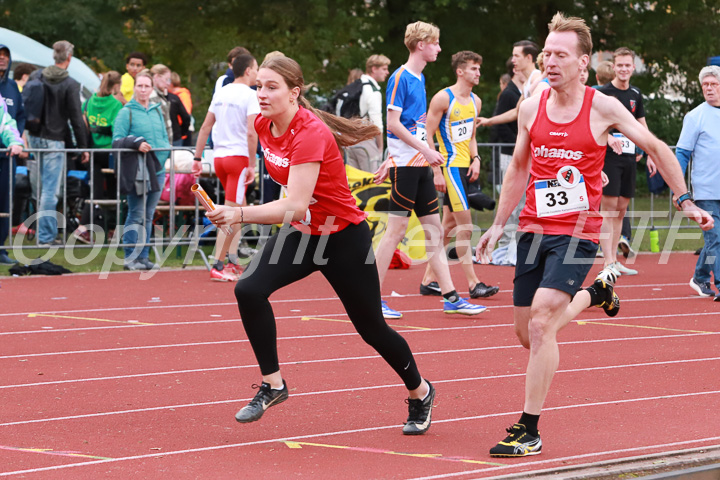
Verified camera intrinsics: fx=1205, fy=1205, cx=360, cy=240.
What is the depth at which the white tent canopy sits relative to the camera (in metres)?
23.4

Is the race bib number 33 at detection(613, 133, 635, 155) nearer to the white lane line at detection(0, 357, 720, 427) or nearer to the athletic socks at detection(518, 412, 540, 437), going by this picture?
the white lane line at detection(0, 357, 720, 427)

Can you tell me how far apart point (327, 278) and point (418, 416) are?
847 mm

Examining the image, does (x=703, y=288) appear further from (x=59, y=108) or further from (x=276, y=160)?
(x=59, y=108)

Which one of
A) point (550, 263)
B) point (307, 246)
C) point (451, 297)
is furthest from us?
point (451, 297)

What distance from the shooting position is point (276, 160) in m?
6.08

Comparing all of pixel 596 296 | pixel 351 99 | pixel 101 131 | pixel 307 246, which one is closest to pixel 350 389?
pixel 307 246

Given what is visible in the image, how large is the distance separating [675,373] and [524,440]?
2.62 meters

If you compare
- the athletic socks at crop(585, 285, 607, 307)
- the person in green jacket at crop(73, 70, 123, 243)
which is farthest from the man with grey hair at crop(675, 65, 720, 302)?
the person in green jacket at crop(73, 70, 123, 243)

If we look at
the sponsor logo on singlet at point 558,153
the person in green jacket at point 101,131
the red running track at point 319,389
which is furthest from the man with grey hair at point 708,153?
the person in green jacket at point 101,131

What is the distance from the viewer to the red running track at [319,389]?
18.4ft

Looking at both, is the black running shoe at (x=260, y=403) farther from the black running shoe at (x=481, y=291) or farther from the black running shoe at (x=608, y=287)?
the black running shoe at (x=481, y=291)

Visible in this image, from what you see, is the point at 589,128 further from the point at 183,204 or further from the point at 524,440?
the point at 183,204

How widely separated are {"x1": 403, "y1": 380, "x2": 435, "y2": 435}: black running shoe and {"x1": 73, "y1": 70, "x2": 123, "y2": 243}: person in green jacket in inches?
355

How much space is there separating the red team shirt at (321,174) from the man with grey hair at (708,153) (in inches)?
239
